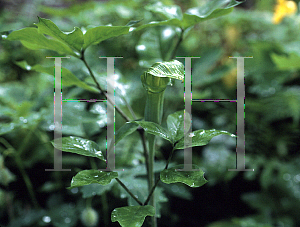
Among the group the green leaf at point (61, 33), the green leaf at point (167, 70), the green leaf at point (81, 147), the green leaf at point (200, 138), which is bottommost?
the green leaf at point (81, 147)

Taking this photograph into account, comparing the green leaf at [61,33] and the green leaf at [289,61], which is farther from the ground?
the green leaf at [289,61]

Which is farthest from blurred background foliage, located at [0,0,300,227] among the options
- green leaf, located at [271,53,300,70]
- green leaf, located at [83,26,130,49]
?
green leaf, located at [83,26,130,49]

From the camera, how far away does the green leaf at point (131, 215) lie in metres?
0.22

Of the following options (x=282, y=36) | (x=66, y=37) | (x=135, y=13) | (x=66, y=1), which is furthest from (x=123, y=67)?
(x=66, y=1)

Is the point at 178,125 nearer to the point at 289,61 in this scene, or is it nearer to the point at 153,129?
the point at 153,129

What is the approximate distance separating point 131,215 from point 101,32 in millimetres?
218

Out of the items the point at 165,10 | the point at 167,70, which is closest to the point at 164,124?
the point at 165,10

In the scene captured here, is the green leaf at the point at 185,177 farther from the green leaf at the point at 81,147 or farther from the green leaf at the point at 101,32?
the green leaf at the point at 101,32

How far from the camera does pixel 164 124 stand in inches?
27.6

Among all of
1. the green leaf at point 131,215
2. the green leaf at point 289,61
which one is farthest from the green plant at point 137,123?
the green leaf at point 289,61

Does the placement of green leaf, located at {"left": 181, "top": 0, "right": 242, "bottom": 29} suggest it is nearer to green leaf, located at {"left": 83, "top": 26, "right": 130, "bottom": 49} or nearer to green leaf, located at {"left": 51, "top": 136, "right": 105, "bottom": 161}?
green leaf, located at {"left": 83, "top": 26, "right": 130, "bottom": 49}

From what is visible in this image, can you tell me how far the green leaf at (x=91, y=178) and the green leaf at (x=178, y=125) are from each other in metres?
0.08

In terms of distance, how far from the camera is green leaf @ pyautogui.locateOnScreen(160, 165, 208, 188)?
0.72ft

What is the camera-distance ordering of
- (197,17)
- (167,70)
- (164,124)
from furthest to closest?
(164,124)
(197,17)
(167,70)
